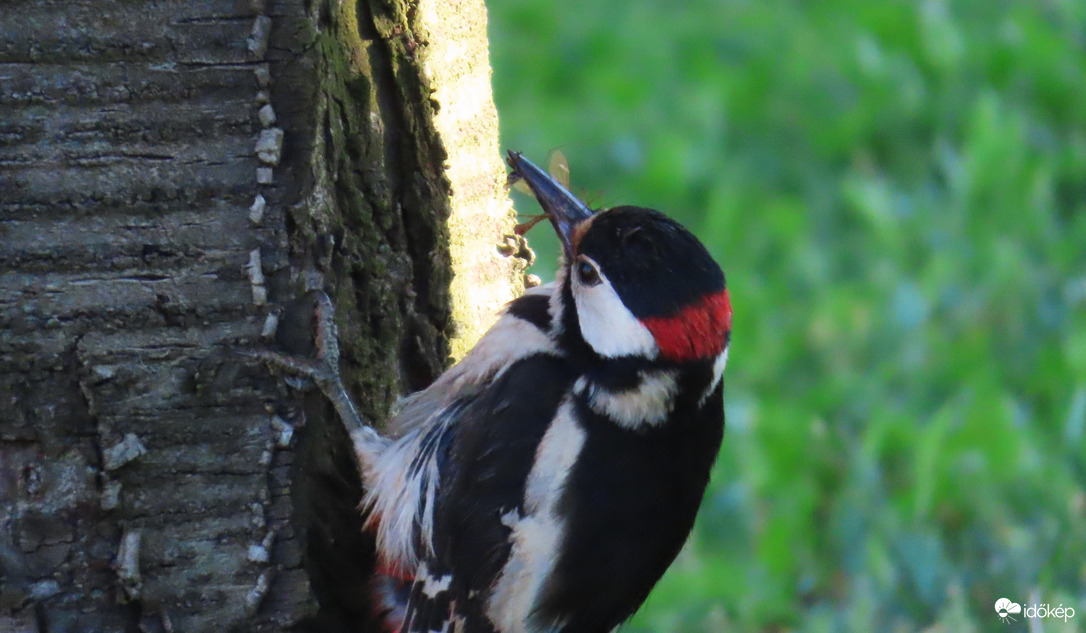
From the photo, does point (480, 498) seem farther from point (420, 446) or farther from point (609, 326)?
point (609, 326)

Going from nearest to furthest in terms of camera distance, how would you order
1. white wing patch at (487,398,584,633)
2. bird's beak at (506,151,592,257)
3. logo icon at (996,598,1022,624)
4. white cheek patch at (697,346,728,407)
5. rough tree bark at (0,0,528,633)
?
rough tree bark at (0,0,528,633) < white wing patch at (487,398,584,633) < white cheek patch at (697,346,728,407) < bird's beak at (506,151,592,257) < logo icon at (996,598,1022,624)

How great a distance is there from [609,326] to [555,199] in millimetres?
449

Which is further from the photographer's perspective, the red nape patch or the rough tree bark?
the red nape patch

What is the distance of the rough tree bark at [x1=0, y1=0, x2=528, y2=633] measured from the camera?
223 centimetres

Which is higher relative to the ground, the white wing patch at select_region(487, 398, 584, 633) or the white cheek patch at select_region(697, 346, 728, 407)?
the white cheek patch at select_region(697, 346, 728, 407)

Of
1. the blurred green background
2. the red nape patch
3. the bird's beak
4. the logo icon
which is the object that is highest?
the bird's beak

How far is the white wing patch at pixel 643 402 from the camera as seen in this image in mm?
2617

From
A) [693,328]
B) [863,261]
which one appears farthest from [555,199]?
[863,261]

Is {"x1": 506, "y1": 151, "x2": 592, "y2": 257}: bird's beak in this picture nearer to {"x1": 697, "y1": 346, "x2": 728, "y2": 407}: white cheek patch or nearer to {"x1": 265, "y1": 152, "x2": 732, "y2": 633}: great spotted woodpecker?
{"x1": 265, "y1": 152, "x2": 732, "y2": 633}: great spotted woodpecker

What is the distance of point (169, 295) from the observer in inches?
91.2

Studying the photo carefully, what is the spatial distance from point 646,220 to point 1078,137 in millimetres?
3613

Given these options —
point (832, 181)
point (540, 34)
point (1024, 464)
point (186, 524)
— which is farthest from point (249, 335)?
point (540, 34)

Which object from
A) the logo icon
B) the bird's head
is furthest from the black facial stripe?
the logo icon

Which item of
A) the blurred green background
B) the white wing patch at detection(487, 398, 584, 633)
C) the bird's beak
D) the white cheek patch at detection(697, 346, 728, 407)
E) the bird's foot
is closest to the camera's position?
the bird's foot
